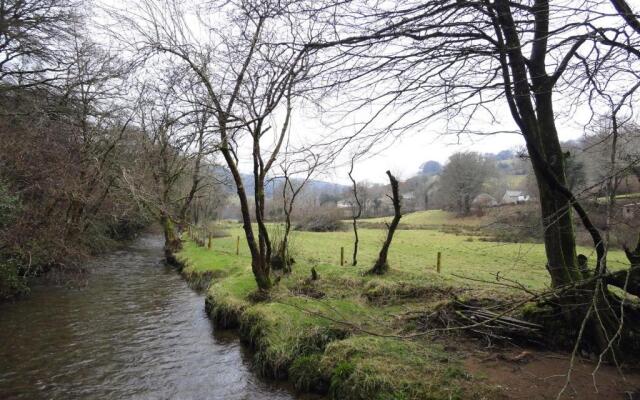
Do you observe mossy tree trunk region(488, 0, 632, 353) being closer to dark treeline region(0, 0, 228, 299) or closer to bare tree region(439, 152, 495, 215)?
dark treeline region(0, 0, 228, 299)

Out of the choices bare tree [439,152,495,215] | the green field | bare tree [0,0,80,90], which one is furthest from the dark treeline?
bare tree [439,152,495,215]

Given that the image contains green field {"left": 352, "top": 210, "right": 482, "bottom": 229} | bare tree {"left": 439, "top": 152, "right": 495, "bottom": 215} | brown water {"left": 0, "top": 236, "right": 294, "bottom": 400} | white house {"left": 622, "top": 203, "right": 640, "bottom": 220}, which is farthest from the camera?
bare tree {"left": 439, "top": 152, "right": 495, "bottom": 215}

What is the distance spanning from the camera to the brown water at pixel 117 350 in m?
6.19

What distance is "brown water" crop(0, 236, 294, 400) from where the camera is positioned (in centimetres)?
619

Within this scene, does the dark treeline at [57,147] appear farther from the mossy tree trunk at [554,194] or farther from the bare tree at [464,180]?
the bare tree at [464,180]

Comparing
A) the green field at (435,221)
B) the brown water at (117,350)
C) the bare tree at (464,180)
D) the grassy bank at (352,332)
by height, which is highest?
the bare tree at (464,180)

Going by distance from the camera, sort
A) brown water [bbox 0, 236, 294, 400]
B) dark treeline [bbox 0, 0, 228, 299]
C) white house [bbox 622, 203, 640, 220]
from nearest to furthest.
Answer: white house [bbox 622, 203, 640, 220] < brown water [bbox 0, 236, 294, 400] < dark treeline [bbox 0, 0, 228, 299]

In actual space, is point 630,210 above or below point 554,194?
below

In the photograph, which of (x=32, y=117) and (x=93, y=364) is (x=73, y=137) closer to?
(x=32, y=117)

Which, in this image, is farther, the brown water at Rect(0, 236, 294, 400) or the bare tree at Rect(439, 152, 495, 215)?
the bare tree at Rect(439, 152, 495, 215)

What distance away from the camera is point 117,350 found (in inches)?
309

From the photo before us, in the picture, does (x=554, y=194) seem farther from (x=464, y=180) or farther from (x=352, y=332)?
(x=464, y=180)

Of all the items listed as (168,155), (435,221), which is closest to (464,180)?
(435,221)

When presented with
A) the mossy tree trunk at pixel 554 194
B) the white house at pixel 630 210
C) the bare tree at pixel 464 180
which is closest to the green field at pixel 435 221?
the bare tree at pixel 464 180
